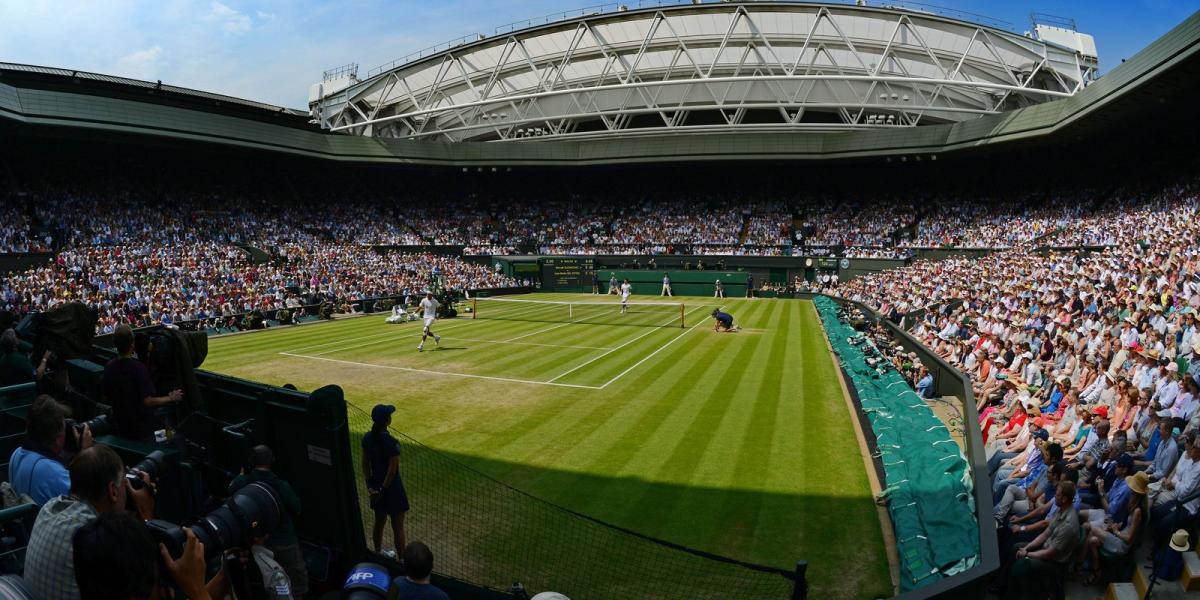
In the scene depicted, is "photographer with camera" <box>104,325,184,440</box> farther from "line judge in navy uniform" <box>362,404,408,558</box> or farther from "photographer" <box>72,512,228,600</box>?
"photographer" <box>72,512,228,600</box>

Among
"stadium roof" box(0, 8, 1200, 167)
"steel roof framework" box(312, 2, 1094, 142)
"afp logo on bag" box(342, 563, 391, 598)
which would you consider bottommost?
"afp logo on bag" box(342, 563, 391, 598)

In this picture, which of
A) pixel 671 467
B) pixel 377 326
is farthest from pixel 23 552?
pixel 377 326

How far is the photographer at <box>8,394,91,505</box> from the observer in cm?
427

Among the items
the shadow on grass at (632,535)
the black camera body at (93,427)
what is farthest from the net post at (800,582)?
the black camera body at (93,427)

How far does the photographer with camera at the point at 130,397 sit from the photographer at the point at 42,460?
1739 mm

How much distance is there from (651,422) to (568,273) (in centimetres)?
4035

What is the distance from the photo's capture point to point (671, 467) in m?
11.1

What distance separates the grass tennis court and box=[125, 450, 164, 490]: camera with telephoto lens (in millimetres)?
5748

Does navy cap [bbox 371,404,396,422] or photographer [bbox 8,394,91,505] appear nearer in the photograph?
photographer [bbox 8,394,91,505]

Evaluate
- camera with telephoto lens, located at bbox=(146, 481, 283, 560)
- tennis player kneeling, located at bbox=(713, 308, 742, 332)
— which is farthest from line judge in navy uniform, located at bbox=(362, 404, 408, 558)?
tennis player kneeling, located at bbox=(713, 308, 742, 332)

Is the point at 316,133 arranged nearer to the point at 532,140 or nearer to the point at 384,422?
the point at 532,140

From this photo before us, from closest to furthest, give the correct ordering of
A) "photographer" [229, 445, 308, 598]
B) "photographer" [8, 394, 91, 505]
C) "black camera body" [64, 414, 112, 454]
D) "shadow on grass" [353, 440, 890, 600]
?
"photographer" [8, 394, 91, 505] < "photographer" [229, 445, 308, 598] < "black camera body" [64, 414, 112, 454] < "shadow on grass" [353, 440, 890, 600]

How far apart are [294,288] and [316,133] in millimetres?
21128

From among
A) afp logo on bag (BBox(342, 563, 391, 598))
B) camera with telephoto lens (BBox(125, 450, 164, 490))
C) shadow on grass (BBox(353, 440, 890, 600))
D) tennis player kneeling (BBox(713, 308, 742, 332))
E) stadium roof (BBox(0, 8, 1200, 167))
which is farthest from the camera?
stadium roof (BBox(0, 8, 1200, 167))
